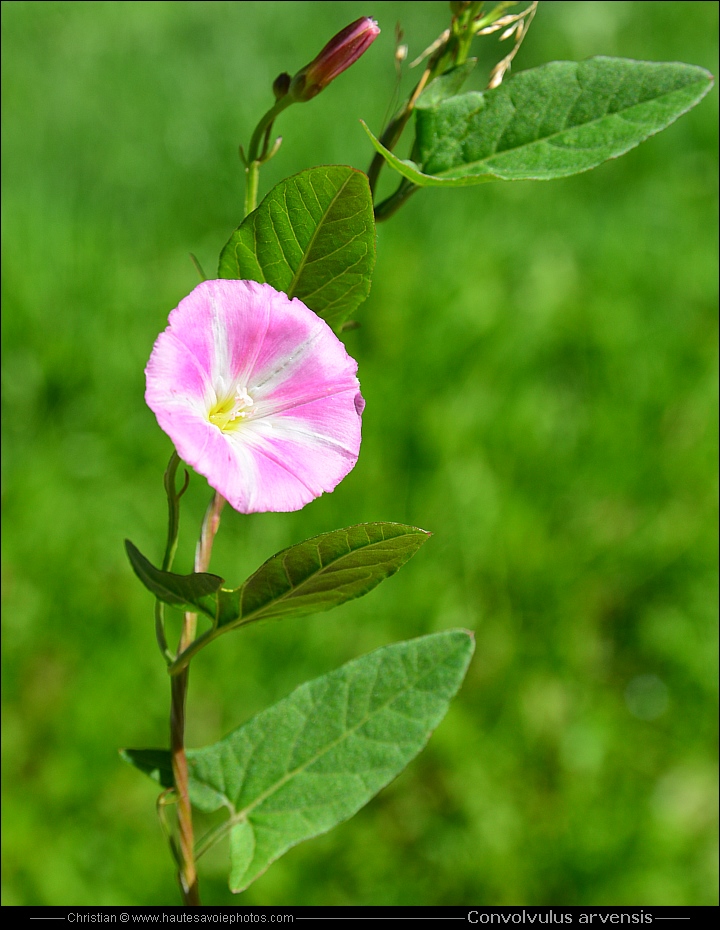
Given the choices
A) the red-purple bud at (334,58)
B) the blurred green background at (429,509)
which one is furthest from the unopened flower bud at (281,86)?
the blurred green background at (429,509)

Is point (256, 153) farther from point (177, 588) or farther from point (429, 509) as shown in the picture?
point (429, 509)

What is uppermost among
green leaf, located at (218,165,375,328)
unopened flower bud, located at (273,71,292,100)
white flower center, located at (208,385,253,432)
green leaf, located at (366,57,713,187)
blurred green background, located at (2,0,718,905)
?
unopened flower bud, located at (273,71,292,100)

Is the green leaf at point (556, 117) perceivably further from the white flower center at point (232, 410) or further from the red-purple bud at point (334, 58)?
the white flower center at point (232, 410)

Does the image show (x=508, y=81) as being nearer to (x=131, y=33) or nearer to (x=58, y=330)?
(x=58, y=330)

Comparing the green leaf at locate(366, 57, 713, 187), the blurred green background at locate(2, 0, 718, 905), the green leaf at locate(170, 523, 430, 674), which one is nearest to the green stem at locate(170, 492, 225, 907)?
the green leaf at locate(170, 523, 430, 674)

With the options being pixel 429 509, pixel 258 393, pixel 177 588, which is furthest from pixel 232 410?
pixel 429 509

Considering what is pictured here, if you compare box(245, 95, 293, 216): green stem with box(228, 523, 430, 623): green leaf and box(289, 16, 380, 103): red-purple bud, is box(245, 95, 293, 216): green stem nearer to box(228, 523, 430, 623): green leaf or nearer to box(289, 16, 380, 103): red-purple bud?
box(289, 16, 380, 103): red-purple bud
